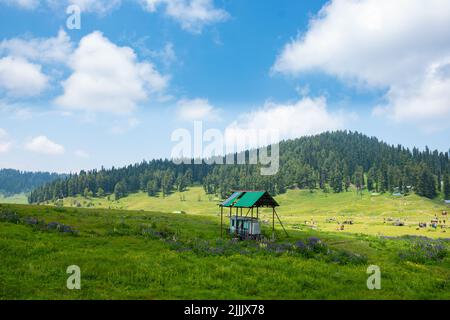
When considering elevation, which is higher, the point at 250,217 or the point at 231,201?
the point at 231,201

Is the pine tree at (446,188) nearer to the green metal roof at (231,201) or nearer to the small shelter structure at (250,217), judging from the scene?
the green metal roof at (231,201)

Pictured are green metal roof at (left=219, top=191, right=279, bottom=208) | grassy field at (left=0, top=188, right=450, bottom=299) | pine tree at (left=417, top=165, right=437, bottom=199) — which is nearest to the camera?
grassy field at (left=0, top=188, right=450, bottom=299)

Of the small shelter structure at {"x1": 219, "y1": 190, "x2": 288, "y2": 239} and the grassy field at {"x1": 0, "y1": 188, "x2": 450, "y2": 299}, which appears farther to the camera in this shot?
the small shelter structure at {"x1": 219, "y1": 190, "x2": 288, "y2": 239}

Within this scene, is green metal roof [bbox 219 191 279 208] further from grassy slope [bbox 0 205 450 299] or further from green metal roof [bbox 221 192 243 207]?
grassy slope [bbox 0 205 450 299]

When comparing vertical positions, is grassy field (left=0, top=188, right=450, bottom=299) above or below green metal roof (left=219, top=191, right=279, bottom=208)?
below

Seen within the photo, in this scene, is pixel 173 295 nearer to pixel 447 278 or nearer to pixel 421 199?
pixel 447 278

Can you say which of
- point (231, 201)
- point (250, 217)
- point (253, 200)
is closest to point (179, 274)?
point (253, 200)

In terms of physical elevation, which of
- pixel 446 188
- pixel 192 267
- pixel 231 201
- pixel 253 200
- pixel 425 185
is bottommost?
pixel 192 267

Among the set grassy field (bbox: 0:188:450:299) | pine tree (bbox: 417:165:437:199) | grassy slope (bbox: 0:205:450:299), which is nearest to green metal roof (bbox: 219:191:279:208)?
grassy field (bbox: 0:188:450:299)

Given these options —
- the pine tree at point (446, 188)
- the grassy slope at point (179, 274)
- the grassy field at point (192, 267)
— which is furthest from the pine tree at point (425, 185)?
the grassy slope at point (179, 274)

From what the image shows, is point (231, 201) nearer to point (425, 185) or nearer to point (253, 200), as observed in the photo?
point (253, 200)
